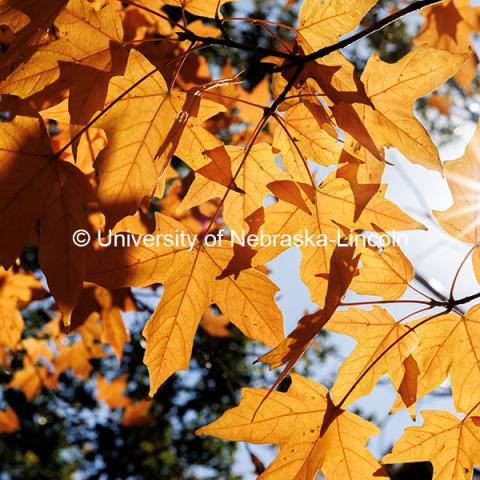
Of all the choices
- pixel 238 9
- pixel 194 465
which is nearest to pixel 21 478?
pixel 194 465

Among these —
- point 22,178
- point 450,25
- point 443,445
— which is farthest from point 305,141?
point 450,25

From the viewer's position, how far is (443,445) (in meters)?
1.13

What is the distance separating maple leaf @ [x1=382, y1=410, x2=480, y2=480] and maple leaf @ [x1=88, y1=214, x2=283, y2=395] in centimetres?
34

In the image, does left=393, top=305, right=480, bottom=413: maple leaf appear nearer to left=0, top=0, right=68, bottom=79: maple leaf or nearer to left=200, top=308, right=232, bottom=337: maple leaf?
left=0, top=0, right=68, bottom=79: maple leaf

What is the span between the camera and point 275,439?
1.13 metres

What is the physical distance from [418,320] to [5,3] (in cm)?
96

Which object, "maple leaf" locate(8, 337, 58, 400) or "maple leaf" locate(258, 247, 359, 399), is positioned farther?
"maple leaf" locate(8, 337, 58, 400)

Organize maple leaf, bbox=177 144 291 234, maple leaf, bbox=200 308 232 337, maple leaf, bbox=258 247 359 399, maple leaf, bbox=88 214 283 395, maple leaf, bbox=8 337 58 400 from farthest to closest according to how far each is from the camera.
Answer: maple leaf, bbox=8 337 58 400 < maple leaf, bbox=200 308 232 337 < maple leaf, bbox=177 144 291 234 < maple leaf, bbox=88 214 283 395 < maple leaf, bbox=258 247 359 399

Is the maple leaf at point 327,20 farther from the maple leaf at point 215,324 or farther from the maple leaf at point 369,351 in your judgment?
the maple leaf at point 215,324

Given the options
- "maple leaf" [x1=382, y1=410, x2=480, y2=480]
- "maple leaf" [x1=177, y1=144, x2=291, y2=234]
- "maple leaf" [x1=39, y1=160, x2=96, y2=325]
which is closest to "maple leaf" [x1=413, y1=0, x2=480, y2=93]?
"maple leaf" [x1=177, y1=144, x2=291, y2=234]

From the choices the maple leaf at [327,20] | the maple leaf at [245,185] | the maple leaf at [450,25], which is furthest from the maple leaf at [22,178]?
the maple leaf at [450,25]

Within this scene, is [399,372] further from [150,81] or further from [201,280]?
[150,81]

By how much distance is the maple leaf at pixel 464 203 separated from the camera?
1.03 meters

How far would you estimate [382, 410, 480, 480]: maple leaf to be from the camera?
1118 millimetres
